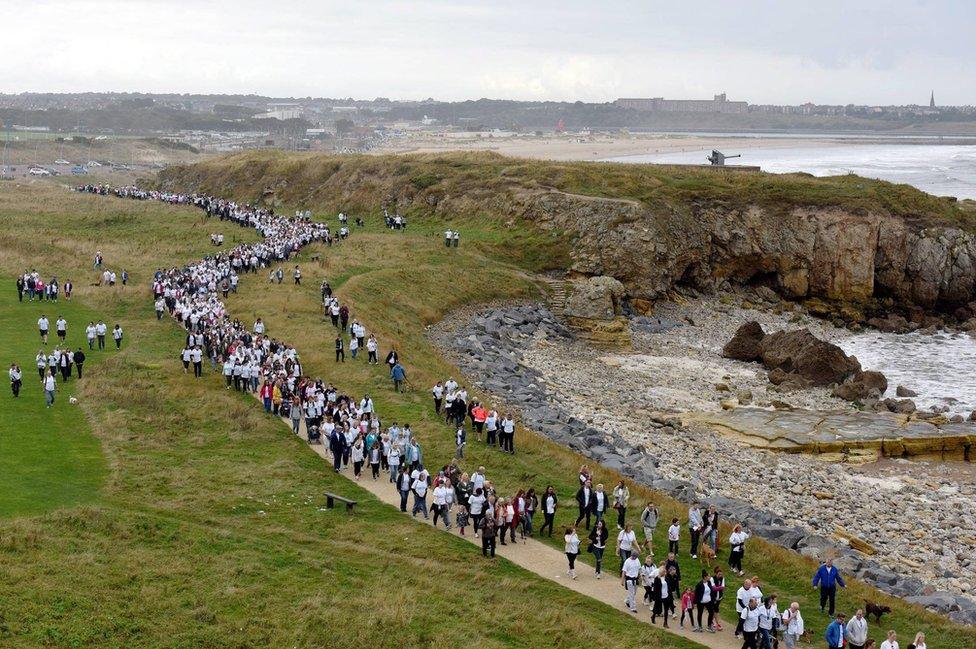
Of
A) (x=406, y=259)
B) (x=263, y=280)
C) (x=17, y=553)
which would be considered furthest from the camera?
(x=406, y=259)

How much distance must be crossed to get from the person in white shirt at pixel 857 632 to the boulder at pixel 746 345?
31779 millimetres

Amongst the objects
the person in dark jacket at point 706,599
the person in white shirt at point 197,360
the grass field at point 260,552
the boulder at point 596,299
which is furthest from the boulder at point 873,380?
the person in dark jacket at point 706,599

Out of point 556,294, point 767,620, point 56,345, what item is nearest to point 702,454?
point 767,620

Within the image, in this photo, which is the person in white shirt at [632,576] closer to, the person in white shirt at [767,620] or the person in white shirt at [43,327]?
the person in white shirt at [767,620]

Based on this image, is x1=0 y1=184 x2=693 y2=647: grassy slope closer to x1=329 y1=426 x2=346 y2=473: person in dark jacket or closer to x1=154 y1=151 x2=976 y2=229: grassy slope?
x1=329 y1=426 x2=346 y2=473: person in dark jacket

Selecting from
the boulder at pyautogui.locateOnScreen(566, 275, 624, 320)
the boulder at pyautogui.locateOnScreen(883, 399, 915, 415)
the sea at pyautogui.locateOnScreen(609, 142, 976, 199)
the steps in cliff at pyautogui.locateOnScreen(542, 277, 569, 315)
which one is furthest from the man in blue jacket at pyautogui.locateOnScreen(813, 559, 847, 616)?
the sea at pyautogui.locateOnScreen(609, 142, 976, 199)

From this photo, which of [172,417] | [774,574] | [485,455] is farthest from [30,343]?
[774,574]

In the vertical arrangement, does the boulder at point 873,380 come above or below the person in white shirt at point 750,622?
below

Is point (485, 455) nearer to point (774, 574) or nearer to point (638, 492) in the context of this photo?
point (638, 492)

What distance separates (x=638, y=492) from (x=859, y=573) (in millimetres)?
5469

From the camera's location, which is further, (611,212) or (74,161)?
(74,161)

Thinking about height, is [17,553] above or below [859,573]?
above

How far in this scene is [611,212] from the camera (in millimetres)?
63062

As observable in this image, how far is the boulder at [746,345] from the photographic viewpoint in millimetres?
48562
